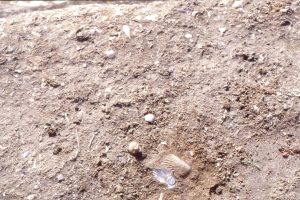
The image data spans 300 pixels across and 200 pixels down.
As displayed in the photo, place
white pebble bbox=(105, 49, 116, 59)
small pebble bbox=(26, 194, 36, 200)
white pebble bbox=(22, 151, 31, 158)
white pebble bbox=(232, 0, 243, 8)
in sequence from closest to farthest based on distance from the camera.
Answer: small pebble bbox=(26, 194, 36, 200)
white pebble bbox=(22, 151, 31, 158)
white pebble bbox=(105, 49, 116, 59)
white pebble bbox=(232, 0, 243, 8)

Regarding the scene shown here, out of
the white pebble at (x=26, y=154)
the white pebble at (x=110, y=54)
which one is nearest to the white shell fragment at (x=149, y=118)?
the white pebble at (x=110, y=54)

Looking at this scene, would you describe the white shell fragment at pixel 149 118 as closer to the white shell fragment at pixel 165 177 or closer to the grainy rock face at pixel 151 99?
the grainy rock face at pixel 151 99

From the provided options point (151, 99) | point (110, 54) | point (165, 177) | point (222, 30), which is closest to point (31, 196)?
point (165, 177)

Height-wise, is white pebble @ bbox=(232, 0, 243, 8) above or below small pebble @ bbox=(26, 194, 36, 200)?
above

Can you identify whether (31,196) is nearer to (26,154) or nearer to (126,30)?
(26,154)

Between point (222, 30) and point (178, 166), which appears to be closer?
point (178, 166)

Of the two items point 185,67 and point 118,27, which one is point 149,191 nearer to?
point 185,67

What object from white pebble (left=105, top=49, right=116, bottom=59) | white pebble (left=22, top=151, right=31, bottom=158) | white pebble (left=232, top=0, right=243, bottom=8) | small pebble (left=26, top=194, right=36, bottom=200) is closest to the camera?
small pebble (left=26, top=194, right=36, bottom=200)

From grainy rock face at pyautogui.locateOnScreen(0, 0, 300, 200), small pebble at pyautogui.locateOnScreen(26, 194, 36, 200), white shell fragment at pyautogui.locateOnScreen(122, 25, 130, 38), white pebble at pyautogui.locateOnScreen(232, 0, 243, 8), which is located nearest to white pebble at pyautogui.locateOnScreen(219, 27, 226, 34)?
grainy rock face at pyautogui.locateOnScreen(0, 0, 300, 200)

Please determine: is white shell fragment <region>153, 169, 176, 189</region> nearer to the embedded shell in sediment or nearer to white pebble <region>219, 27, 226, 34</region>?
the embedded shell in sediment
